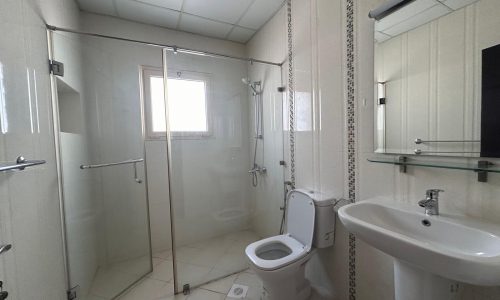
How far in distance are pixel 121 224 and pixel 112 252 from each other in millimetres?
263

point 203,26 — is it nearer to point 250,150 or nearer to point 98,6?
point 98,6

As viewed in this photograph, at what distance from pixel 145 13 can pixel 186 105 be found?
1.05m

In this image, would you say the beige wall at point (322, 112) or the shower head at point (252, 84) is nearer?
the beige wall at point (322, 112)

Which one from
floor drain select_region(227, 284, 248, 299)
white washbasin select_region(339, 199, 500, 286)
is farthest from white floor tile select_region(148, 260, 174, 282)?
white washbasin select_region(339, 199, 500, 286)

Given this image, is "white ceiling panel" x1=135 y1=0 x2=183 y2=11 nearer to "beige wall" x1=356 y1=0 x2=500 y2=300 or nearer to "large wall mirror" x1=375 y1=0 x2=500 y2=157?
"beige wall" x1=356 y1=0 x2=500 y2=300

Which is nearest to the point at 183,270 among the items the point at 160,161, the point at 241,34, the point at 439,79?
the point at 160,161

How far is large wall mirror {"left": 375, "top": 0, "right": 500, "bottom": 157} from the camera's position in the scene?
825 millimetres

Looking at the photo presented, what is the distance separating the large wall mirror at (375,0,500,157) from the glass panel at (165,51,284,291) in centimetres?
110

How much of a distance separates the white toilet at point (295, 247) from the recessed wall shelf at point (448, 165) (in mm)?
514

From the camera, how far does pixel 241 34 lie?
252 cm

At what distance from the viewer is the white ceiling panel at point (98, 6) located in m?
1.88

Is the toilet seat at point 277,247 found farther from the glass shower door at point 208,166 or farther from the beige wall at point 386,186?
the glass shower door at point 208,166

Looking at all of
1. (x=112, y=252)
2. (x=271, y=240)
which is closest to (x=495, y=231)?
(x=271, y=240)

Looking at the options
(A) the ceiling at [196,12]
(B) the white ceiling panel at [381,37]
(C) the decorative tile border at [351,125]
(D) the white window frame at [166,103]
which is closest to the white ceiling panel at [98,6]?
(A) the ceiling at [196,12]
